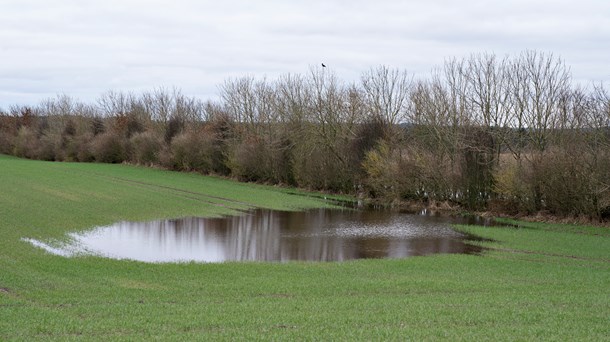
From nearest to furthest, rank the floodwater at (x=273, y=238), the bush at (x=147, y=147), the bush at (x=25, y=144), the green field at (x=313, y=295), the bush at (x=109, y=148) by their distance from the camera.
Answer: the green field at (x=313, y=295), the floodwater at (x=273, y=238), the bush at (x=147, y=147), the bush at (x=109, y=148), the bush at (x=25, y=144)

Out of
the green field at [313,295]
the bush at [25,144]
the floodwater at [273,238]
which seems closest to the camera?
the green field at [313,295]

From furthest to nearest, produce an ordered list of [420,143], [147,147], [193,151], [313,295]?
[147,147]
[193,151]
[420,143]
[313,295]

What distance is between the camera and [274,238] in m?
28.1

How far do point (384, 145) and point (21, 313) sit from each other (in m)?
37.1

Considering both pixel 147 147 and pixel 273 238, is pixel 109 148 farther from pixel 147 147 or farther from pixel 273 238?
pixel 273 238

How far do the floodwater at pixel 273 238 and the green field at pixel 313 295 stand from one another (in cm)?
182

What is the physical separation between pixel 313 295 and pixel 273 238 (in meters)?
13.2

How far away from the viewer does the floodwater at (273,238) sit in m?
23.6

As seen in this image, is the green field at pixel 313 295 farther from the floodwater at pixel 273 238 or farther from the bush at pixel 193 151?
the bush at pixel 193 151

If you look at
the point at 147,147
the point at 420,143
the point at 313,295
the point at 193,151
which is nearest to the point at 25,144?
the point at 147,147

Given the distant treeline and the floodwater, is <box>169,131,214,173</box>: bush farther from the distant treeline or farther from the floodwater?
the floodwater

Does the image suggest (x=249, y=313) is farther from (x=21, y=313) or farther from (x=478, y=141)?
(x=478, y=141)

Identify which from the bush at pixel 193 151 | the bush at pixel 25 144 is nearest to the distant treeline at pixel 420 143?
the bush at pixel 193 151

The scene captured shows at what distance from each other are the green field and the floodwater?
182 centimetres
